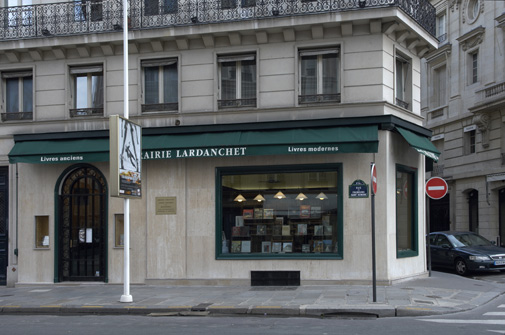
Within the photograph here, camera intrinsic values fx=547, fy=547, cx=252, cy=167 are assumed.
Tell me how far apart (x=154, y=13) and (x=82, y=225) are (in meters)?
6.60

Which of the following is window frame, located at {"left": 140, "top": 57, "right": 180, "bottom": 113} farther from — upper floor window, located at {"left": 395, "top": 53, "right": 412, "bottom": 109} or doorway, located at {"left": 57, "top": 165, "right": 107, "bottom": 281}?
upper floor window, located at {"left": 395, "top": 53, "right": 412, "bottom": 109}

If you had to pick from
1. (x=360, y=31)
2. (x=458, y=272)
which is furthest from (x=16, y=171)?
(x=458, y=272)

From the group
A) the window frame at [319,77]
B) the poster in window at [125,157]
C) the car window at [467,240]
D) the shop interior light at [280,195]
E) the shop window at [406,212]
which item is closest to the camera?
the poster in window at [125,157]

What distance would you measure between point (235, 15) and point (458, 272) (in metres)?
10.9

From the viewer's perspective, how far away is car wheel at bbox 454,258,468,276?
17719 millimetres

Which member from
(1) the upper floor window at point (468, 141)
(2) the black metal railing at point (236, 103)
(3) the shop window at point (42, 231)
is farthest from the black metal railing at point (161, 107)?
(1) the upper floor window at point (468, 141)

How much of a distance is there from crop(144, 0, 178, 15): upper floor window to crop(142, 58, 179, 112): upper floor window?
4.57ft

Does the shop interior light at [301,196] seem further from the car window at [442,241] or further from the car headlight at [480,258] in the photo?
the car window at [442,241]

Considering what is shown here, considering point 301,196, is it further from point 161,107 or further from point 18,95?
point 18,95

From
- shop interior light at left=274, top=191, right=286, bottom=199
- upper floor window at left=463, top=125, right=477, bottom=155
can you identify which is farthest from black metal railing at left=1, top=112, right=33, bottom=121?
upper floor window at left=463, top=125, right=477, bottom=155

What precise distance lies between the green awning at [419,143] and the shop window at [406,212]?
752mm

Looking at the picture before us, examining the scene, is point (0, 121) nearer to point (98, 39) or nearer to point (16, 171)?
point (16, 171)

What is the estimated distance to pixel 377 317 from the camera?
10672 millimetres

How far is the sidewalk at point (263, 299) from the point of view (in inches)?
439
